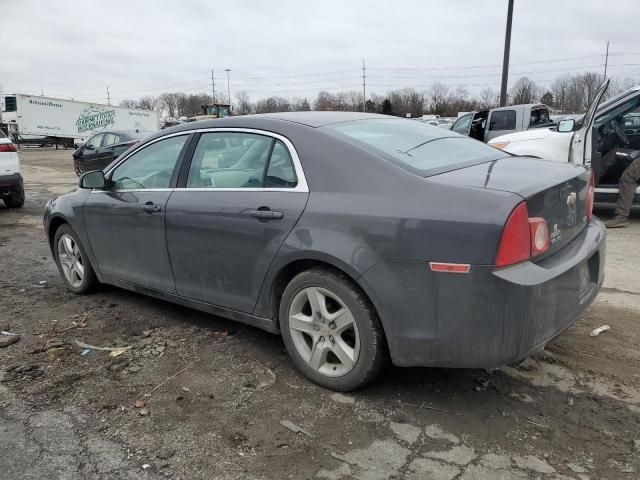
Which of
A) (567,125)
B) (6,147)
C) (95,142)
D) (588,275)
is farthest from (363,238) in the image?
(95,142)

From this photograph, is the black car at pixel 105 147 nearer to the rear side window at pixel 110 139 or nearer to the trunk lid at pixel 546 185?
the rear side window at pixel 110 139

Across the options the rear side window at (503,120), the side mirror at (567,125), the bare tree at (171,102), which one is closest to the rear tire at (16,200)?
the side mirror at (567,125)

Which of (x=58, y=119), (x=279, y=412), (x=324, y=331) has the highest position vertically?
(x=58, y=119)

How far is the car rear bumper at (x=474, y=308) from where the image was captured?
2463 mm

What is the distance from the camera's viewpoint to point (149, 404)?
10.1ft

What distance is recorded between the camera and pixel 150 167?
164 inches

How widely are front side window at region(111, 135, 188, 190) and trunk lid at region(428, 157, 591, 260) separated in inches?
81.3

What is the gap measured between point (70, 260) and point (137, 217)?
1.42 meters

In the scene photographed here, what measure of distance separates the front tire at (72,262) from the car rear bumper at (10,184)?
18.6 feet

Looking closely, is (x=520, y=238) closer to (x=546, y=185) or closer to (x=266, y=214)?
(x=546, y=185)

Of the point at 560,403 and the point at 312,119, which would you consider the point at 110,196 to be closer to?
the point at 312,119

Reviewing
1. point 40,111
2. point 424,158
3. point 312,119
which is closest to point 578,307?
point 424,158

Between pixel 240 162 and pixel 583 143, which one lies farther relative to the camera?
pixel 583 143

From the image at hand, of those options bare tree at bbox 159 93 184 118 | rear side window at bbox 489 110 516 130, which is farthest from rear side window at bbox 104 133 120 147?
bare tree at bbox 159 93 184 118
